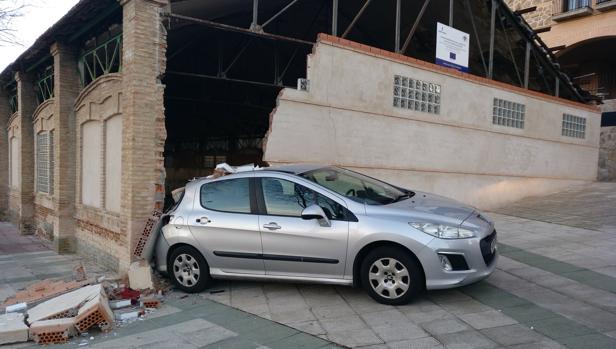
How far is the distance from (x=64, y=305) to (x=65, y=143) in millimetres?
6046

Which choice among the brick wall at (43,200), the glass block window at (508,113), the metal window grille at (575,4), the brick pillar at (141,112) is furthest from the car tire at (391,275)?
the metal window grille at (575,4)

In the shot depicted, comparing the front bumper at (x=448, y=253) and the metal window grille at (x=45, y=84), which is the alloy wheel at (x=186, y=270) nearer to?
the front bumper at (x=448, y=253)

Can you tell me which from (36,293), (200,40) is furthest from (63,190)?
(200,40)

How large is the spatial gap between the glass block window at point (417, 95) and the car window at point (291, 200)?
16.3 feet

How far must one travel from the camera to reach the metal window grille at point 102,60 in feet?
27.6

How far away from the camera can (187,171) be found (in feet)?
77.5

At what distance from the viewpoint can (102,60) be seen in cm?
966

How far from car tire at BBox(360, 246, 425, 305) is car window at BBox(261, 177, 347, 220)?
1.97 feet

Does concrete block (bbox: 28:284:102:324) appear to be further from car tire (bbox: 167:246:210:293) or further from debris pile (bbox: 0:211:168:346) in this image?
car tire (bbox: 167:246:210:293)

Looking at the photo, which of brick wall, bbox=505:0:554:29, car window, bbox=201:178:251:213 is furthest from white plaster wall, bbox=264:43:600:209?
brick wall, bbox=505:0:554:29

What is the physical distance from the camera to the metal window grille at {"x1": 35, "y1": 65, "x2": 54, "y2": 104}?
1227cm

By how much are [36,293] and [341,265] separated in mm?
4366

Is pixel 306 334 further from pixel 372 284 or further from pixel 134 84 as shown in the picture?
pixel 134 84

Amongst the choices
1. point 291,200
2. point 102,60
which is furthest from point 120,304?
point 102,60
